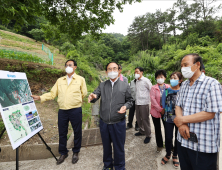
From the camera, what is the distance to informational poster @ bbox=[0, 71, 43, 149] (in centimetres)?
170

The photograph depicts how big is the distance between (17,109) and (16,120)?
0.59 ft

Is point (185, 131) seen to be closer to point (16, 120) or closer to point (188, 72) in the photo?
point (188, 72)

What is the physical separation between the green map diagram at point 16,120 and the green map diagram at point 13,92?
0.17m

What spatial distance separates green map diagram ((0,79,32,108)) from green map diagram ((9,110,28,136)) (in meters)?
0.17

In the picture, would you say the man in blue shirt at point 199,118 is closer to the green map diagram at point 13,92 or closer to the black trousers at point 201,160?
the black trousers at point 201,160

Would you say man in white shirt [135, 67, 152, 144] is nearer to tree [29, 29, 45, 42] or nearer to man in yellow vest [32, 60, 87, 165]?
man in yellow vest [32, 60, 87, 165]

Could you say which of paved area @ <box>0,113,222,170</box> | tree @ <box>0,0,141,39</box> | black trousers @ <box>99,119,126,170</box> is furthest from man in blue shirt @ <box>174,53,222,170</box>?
tree @ <box>0,0,141,39</box>

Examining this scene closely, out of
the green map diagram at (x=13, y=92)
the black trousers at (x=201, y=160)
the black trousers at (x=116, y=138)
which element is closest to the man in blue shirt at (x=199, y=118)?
the black trousers at (x=201, y=160)

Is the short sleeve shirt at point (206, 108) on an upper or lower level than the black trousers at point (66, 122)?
upper

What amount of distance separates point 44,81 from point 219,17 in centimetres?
3218

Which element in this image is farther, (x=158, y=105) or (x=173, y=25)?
(x=173, y=25)

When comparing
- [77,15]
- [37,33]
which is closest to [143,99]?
[77,15]

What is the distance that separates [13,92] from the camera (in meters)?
1.93

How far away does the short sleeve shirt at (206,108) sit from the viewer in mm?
1185
